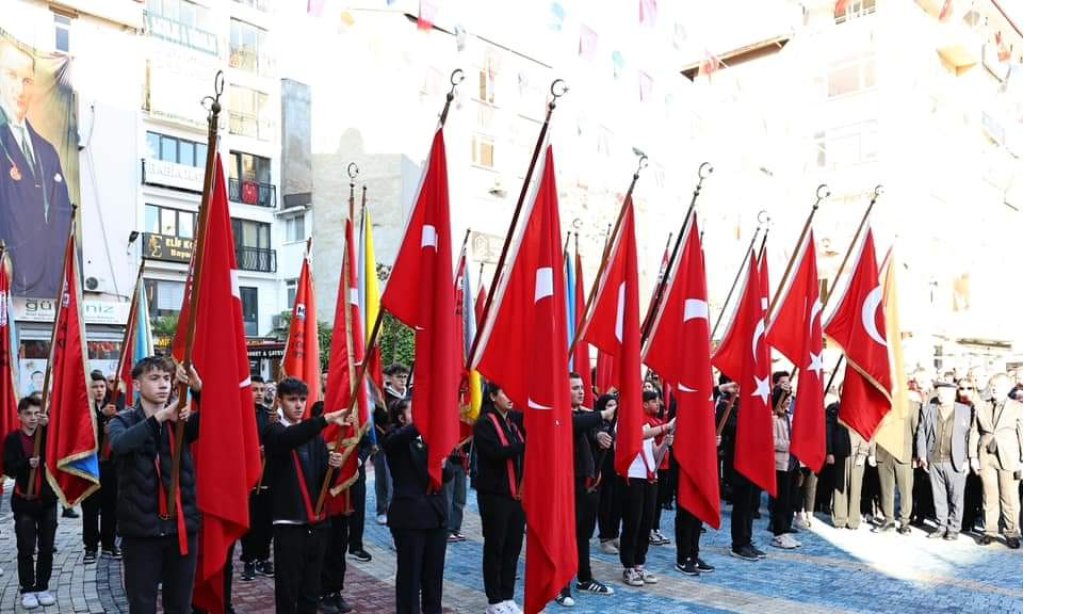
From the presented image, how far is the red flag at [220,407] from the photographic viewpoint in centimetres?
532

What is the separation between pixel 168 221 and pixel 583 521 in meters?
30.4

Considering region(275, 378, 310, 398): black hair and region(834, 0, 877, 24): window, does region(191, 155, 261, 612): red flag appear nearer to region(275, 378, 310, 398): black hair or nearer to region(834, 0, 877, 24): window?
region(275, 378, 310, 398): black hair

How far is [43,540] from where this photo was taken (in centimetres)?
743

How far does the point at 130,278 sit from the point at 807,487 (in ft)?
94.1

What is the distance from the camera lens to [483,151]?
37.6 meters

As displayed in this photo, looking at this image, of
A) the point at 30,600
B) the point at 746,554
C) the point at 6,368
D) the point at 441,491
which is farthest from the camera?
the point at 746,554

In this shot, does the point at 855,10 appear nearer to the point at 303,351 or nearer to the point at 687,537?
the point at 303,351

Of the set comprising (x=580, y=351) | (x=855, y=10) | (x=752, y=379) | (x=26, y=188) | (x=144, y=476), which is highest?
(x=855, y=10)

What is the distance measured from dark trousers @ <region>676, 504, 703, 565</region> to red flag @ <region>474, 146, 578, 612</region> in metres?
3.20

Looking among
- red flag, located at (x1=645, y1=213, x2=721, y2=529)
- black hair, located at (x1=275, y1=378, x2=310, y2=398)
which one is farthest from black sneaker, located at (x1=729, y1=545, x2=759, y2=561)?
black hair, located at (x1=275, y1=378, x2=310, y2=398)

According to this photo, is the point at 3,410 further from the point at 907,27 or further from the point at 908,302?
the point at 907,27

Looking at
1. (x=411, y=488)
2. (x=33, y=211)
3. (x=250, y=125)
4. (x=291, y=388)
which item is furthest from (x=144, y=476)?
(x=250, y=125)

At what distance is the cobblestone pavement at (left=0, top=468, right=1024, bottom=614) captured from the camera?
763 cm

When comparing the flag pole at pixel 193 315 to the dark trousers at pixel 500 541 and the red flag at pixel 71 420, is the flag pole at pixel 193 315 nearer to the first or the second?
the red flag at pixel 71 420
